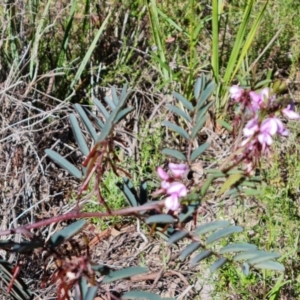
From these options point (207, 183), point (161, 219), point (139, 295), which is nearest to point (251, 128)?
point (207, 183)

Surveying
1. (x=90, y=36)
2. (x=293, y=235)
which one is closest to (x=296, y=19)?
(x=90, y=36)

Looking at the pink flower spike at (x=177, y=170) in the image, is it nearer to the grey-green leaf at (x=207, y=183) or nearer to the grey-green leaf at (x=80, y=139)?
the grey-green leaf at (x=207, y=183)

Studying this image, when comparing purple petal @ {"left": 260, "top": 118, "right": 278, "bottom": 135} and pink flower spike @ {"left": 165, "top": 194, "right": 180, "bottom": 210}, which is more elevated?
purple petal @ {"left": 260, "top": 118, "right": 278, "bottom": 135}

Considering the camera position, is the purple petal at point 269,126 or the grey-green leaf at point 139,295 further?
the grey-green leaf at point 139,295

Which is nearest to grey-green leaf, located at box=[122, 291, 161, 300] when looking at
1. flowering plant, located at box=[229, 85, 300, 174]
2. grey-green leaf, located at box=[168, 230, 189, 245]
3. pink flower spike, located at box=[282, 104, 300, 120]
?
grey-green leaf, located at box=[168, 230, 189, 245]

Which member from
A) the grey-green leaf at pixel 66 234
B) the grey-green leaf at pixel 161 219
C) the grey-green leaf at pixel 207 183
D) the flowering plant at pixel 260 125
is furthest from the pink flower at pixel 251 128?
the grey-green leaf at pixel 66 234

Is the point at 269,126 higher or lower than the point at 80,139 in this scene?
higher

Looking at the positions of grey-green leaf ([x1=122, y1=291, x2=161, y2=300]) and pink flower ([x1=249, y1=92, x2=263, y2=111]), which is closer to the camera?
pink flower ([x1=249, y1=92, x2=263, y2=111])

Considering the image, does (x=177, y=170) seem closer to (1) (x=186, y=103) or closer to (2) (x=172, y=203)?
(2) (x=172, y=203)

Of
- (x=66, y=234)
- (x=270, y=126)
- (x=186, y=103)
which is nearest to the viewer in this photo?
(x=270, y=126)

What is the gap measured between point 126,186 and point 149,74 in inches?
44.0

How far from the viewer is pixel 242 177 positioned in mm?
1070

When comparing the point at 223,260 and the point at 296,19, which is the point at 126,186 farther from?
the point at 296,19

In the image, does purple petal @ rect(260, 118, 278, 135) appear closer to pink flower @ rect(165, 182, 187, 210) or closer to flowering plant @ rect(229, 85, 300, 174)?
flowering plant @ rect(229, 85, 300, 174)
